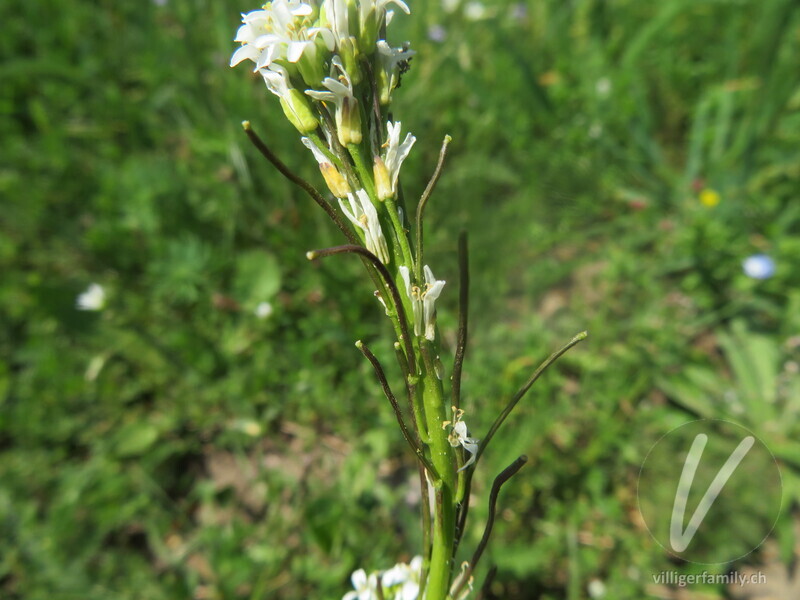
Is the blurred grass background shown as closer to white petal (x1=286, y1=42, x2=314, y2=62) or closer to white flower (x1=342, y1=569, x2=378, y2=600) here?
white flower (x1=342, y1=569, x2=378, y2=600)

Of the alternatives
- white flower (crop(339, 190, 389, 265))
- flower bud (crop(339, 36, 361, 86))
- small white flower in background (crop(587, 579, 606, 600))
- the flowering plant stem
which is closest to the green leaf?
small white flower in background (crop(587, 579, 606, 600))

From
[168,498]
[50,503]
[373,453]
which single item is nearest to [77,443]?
[50,503]

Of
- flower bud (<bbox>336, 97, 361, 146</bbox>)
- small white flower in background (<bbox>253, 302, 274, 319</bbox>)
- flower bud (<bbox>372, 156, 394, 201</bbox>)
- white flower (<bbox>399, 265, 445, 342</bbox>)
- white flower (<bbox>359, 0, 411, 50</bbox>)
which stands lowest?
white flower (<bbox>399, 265, 445, 342</bbox>)

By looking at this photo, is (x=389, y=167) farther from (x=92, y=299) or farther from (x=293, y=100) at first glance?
(x=92, y=299)

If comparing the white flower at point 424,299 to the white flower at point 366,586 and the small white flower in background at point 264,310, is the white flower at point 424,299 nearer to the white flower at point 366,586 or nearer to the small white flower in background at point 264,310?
the white flower at point 366,586

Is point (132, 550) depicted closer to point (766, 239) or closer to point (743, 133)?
point (766, 239)

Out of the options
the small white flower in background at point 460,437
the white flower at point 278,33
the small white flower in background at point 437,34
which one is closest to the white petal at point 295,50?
the white flower at point 278,33
